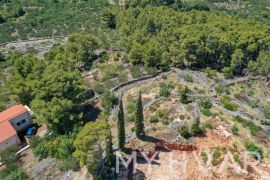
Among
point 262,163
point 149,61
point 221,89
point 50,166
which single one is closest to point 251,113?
point 221,89

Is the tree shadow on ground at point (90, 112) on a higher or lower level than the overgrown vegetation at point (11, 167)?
higher

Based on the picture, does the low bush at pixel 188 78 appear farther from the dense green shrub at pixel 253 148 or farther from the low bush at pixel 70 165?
the low bush at pixel 70 165

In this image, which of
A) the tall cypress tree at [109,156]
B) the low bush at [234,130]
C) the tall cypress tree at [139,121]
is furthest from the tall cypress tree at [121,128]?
the low bush at [234,130]

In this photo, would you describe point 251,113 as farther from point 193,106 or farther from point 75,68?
point 75,68

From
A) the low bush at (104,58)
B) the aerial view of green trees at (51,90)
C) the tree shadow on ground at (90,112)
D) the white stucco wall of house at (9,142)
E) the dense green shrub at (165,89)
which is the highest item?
the aerial view of green trees at (51,90)

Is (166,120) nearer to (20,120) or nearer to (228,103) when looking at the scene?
(228,103)

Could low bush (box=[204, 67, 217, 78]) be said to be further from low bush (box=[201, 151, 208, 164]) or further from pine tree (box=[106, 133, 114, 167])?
pine tree (box=[106, 133, 114, 167])

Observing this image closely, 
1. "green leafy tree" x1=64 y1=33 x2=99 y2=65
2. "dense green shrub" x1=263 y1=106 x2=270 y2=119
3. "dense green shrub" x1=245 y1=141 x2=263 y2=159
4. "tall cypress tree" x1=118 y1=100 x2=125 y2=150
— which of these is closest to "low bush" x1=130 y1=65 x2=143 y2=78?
"green leafy tree" x1=64 y1=33 x2=99 y2=65

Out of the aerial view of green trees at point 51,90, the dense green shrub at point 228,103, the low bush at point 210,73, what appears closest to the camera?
the aerial view of green trees at point 51,90
